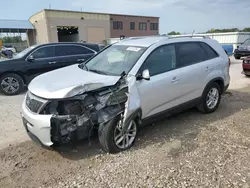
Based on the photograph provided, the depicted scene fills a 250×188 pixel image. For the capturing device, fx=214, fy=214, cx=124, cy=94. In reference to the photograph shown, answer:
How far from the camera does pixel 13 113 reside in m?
5.06

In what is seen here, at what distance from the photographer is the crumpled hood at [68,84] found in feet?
9.36

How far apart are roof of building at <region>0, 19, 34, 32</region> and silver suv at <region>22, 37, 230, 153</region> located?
39723mm

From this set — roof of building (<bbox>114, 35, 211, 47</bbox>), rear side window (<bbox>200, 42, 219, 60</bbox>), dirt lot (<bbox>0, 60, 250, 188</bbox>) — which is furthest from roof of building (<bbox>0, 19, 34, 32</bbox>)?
rear side window (<bbox>200, 42, 219, 60</bbox>)

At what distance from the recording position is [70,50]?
7691 mm

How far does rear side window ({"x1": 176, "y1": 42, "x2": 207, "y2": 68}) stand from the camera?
160 inches

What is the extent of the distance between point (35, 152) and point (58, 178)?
0.82 metres

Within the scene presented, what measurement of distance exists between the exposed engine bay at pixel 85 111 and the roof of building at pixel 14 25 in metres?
40.3

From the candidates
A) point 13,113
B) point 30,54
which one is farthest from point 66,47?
point 13,113

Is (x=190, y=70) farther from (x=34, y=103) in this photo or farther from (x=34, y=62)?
(x=34, y=62)

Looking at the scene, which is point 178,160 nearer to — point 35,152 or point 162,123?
point 162,123

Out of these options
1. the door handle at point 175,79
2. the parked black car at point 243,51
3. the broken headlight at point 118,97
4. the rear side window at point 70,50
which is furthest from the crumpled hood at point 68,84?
the parked black car at point 243,51

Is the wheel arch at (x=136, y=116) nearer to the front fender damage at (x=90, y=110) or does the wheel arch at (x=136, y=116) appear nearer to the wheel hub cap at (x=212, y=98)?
the front fender damage at (x=90, y=110)

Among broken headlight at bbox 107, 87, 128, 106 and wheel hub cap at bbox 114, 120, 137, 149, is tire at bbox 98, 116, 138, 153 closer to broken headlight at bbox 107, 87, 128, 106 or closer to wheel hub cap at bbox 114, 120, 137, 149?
wheel hub cap at bbox 114, 120, 137, 149

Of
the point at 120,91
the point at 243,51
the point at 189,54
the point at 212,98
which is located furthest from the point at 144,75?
the point at 243,51
